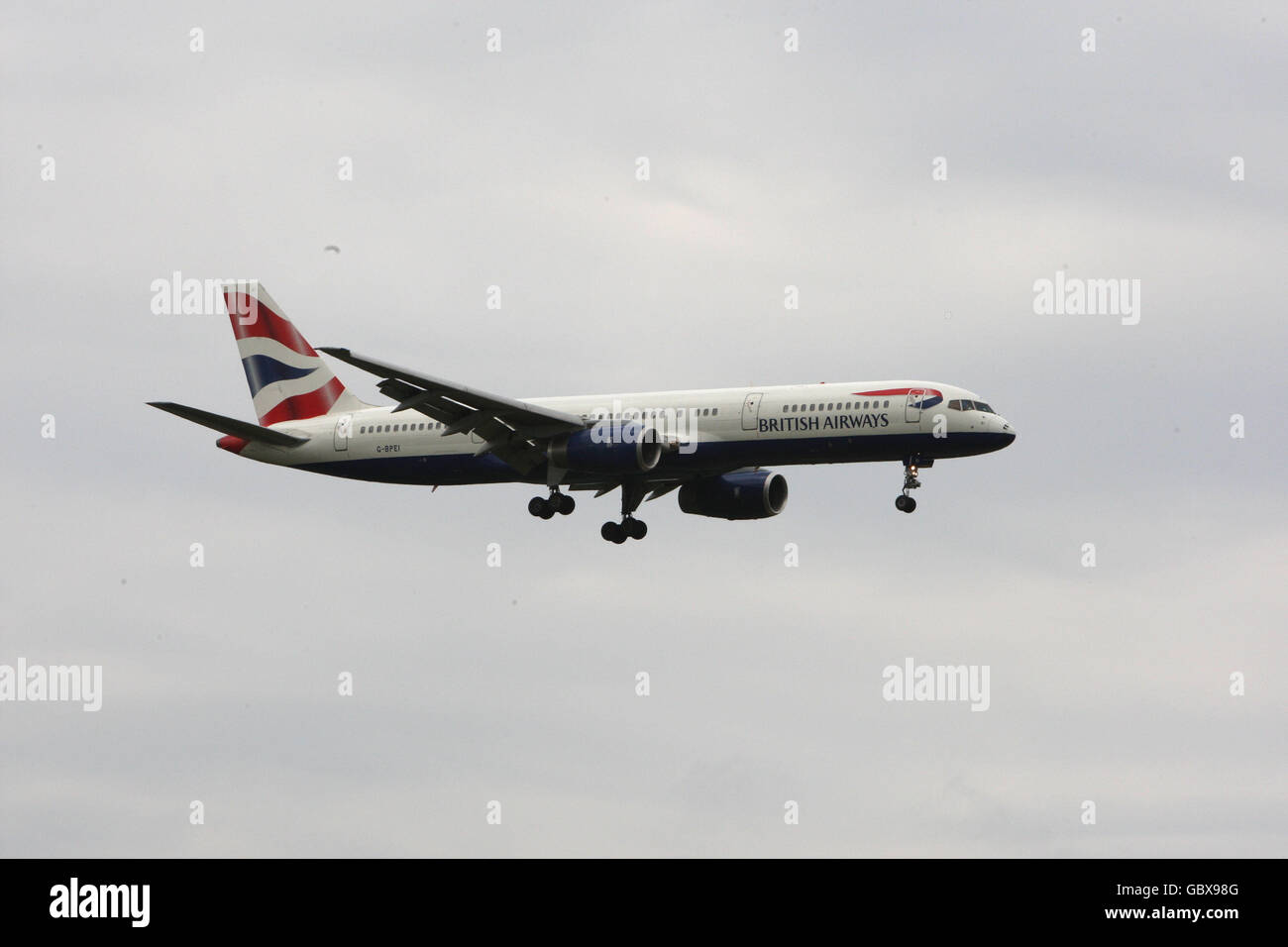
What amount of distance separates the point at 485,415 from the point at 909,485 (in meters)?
14.6

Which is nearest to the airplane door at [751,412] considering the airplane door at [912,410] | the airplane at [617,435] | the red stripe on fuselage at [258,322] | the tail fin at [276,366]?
the airplane at [617,435]

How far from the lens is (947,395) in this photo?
69.3m

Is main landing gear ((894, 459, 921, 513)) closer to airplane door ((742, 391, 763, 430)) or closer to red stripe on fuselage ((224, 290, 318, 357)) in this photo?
airplane door ((742, 391, 763, 430))

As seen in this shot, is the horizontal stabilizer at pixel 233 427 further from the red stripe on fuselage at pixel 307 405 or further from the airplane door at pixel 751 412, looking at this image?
the airplane door at pixel 751 412

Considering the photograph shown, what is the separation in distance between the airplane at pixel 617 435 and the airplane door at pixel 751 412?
0.11 ft

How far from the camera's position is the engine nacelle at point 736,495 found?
77250mm

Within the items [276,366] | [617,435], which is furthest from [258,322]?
[617,435]

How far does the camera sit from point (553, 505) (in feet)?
246

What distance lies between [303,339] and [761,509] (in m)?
20.3

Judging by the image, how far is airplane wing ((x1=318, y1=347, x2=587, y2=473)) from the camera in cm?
6806

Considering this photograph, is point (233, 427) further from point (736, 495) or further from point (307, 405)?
point (736, 495)

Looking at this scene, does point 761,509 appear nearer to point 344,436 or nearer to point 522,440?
point 522,440

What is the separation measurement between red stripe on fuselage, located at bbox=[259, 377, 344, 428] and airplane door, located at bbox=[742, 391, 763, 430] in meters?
18.7
